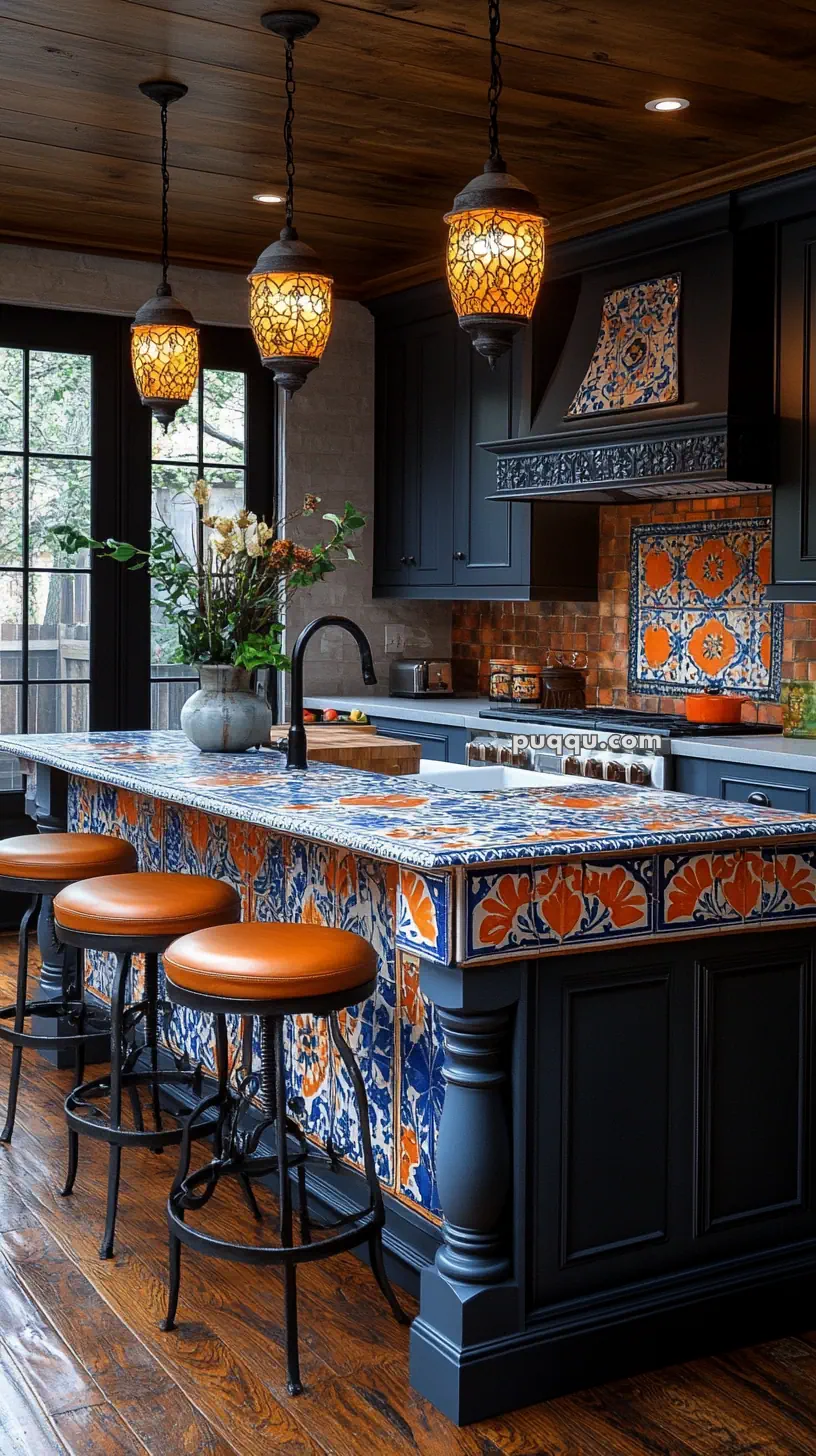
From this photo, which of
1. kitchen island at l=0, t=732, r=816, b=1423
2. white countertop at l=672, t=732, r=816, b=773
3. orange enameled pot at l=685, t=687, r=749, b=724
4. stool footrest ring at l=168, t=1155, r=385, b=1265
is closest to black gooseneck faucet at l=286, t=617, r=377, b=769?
kitchen island at l=0, t=732, r=816, b=1423

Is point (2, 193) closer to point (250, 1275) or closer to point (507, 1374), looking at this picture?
point (250, 1275)

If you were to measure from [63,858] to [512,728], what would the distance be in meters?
2.38

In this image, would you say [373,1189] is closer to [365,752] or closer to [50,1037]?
[50,1037]

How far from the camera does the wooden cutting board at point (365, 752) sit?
4398 mm

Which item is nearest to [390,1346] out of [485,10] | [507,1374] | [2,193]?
[507,1374]

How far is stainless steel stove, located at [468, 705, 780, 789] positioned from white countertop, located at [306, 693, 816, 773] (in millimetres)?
37

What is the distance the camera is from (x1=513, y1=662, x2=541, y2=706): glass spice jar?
6129 mm

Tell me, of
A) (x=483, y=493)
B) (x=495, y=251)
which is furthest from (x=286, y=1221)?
(x=483, y=493)

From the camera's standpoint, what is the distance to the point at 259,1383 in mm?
2492

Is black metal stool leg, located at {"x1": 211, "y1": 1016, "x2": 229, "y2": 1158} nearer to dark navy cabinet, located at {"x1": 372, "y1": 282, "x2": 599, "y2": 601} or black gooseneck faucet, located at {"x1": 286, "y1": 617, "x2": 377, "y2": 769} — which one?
black gooseneck faucet, located at {"x1": 286, "y1": 617, "x2": 377, "y2": 769}

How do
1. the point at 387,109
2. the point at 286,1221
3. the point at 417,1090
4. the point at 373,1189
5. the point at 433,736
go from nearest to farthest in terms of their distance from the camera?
the point at 286,1221
the point at 373,1189
the point at 417,1090
the point at 387,109
the point at 433,736

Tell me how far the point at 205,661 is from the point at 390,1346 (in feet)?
5.75

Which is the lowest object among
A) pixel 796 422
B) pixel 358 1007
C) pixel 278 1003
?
pixel 358 1007

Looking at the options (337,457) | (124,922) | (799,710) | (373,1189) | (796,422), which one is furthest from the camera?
(337,457)
